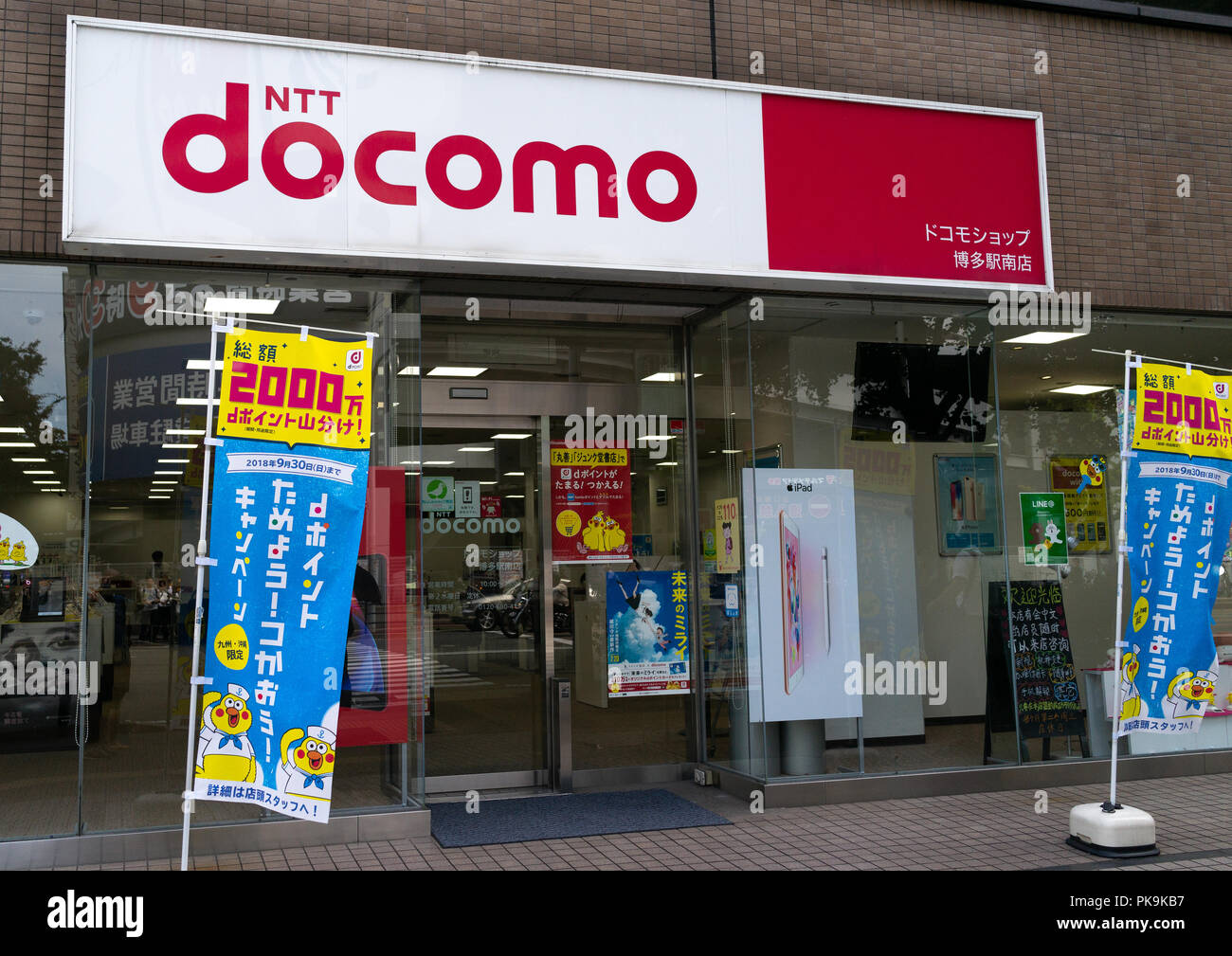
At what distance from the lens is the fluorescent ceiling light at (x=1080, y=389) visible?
9266mm

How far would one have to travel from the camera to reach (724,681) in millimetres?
7973

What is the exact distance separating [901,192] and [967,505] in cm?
252

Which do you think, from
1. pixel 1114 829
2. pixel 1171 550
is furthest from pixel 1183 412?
pixel 1114 829

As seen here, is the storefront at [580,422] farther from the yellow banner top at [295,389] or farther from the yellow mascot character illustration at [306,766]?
the yellow banner top at [295,389]

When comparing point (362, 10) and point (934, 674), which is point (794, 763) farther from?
point (362, 10)

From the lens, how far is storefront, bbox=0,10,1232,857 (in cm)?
624

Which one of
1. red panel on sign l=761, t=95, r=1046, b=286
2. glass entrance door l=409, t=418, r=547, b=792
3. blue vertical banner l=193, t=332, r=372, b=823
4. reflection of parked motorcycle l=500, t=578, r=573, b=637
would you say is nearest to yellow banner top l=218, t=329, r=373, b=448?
blue vertical banner l=193, t=332, r=372, b=823

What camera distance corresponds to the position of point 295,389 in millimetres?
4984

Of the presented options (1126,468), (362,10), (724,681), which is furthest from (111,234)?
(1126,468)

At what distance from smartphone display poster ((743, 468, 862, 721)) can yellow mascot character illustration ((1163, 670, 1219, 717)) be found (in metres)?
2.09

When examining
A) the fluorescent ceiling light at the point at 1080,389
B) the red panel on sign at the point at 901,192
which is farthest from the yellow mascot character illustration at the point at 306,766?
the fluorescent ceiling light at the point at 1080,389

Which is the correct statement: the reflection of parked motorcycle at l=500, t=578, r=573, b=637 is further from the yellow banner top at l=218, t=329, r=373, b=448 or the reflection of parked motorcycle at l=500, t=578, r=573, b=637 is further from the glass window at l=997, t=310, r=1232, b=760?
the glass window at l=997, t=310, r=1232, b=760

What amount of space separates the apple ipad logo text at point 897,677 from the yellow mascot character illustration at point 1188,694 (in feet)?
6.85

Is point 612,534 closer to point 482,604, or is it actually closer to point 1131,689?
point 482,604
